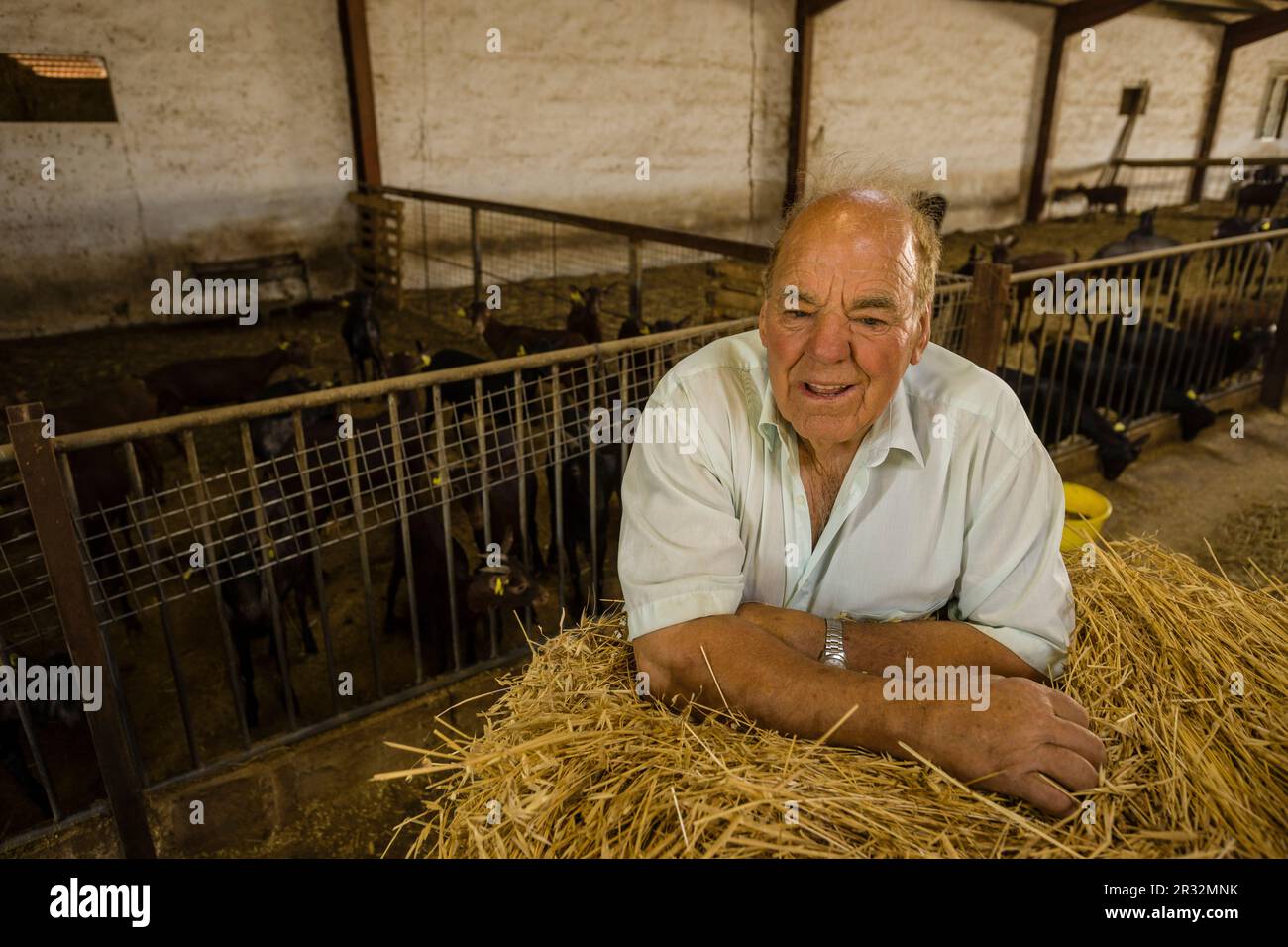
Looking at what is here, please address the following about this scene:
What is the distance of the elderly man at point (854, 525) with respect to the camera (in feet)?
5.01

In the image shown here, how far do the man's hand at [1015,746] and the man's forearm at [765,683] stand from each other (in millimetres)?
73

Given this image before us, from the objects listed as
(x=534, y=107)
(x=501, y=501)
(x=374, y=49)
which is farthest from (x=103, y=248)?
(x=501, y=501)

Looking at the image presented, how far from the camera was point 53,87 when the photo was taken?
8.38 m

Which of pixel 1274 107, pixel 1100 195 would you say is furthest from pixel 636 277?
pixel 1274 107

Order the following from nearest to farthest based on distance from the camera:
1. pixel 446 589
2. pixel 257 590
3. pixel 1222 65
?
pixel 257 590 < pixel 446 589 < pixel 1222 65

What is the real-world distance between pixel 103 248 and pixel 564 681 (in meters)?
9.89

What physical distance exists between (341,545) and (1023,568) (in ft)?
13.5

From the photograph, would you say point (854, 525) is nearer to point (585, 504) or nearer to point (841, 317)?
point (841, 317)

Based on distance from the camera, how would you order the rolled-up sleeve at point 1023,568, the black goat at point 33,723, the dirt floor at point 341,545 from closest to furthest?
the rolled-up sleeve at point 1023,568
the black goat at point 33,723
the dirt floor at point 341,545

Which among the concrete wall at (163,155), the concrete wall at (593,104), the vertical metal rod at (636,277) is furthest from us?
the concrete wall at (593,104)

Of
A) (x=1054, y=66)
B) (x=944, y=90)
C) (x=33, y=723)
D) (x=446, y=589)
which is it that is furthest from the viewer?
(x=1054, y=66)

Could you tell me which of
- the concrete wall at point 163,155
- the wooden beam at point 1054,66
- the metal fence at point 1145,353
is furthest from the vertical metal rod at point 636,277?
the wooden beam at point 1054,66

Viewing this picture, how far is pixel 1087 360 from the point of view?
5.97 meters

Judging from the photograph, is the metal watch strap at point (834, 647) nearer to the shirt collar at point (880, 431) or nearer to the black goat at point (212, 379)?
the shirt collar at point (880, 431)
